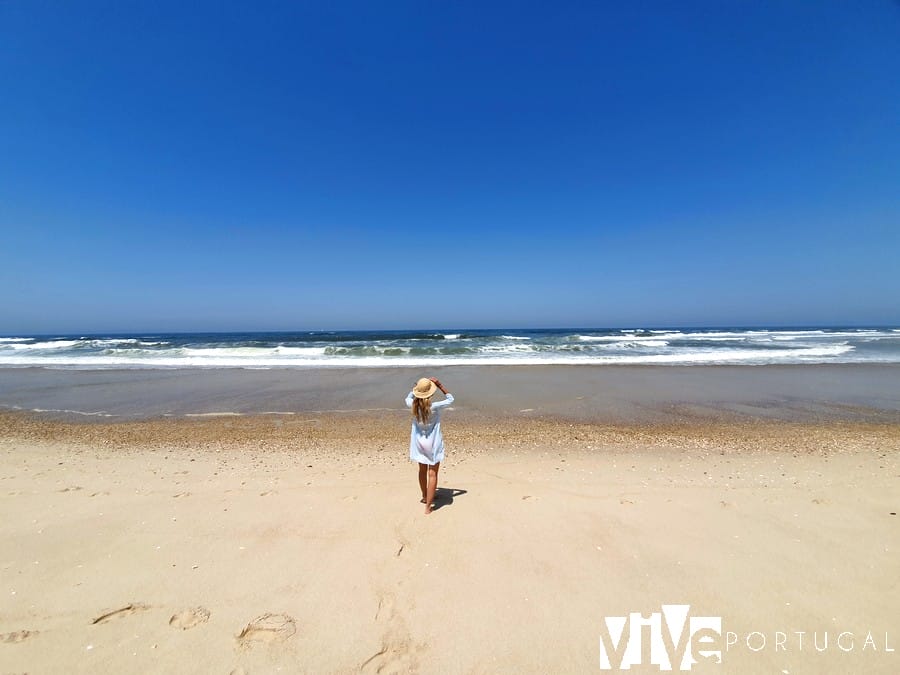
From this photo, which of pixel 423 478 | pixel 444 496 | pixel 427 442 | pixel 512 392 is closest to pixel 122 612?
pixel 423 478

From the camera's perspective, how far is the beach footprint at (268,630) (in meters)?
2.40

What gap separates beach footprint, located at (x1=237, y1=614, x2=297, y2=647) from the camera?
2.40 m

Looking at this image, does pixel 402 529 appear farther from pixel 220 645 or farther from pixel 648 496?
pixel 648 496

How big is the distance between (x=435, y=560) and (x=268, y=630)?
1271 millimetres

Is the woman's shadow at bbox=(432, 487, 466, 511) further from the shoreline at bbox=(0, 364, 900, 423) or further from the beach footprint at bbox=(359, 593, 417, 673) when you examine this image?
the shoreline at bbox=(0, 364, 900, 423)

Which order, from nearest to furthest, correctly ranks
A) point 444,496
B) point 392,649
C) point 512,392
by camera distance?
point 392,649 → point 444,496 → point 512,392

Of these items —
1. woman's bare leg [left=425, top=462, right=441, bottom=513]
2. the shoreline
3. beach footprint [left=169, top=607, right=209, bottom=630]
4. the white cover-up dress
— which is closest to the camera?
beach footprint [left=169, top=607, right=209, bottom=630]

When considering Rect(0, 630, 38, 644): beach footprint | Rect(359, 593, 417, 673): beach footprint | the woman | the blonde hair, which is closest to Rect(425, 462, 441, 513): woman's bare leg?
the woman

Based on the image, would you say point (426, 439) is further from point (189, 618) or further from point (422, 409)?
point (189, 618)

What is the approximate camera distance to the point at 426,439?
13.8 feet

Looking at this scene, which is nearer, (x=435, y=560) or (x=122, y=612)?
(x=122, y=612)

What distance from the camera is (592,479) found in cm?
481

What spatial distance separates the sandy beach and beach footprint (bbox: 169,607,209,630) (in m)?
0.01

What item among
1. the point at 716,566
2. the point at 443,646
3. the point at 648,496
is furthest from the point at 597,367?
the point at 443,646
